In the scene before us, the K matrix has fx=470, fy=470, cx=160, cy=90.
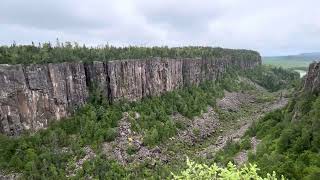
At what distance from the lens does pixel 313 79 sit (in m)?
95.1

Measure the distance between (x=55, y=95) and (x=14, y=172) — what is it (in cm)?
2224

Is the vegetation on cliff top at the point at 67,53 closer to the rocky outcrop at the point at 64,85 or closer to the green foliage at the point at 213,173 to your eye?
the rocky outcrop at the point at 64,85

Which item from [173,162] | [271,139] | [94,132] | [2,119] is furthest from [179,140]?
[2,119]

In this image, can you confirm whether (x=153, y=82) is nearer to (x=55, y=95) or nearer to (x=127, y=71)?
(x=127, y=71)

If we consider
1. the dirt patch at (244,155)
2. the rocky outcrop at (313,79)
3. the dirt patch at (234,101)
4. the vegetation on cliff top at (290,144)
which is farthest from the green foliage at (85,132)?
the rocky outcrop at (313,79)

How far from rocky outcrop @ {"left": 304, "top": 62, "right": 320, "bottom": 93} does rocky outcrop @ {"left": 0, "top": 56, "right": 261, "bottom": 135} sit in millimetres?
43830

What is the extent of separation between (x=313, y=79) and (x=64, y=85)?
52.5 meters

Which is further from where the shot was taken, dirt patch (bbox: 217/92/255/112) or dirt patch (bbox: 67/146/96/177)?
dirt patch (bbox: 217/92/255/112)

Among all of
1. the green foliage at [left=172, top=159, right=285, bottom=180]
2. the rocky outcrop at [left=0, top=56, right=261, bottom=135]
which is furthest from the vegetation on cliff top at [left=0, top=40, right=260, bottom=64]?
the green foliage at [left=172, top=159, right=285, bottom=180]

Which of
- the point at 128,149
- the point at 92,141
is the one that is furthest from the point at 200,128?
the point at 92,141

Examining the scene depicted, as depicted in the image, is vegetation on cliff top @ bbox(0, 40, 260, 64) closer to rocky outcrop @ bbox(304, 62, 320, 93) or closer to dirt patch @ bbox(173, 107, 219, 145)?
dirt patch @ bbox(173, 107, 219, 145)

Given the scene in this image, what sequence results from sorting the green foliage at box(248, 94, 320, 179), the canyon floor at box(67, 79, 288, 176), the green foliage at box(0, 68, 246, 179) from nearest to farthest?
the green foliage at box(248, 94, 320, 179) < the green foliage at box(0, 68, 246, 179) < the canyon floor at box(67, 79, 288, 176)

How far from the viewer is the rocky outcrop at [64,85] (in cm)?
8994

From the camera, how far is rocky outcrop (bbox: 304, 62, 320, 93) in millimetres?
90000
